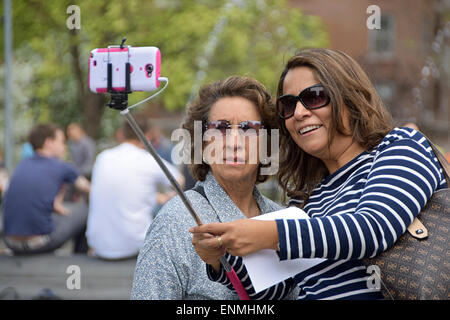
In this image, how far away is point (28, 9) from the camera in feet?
49.4

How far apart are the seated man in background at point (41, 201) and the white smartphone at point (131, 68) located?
14.8 ft

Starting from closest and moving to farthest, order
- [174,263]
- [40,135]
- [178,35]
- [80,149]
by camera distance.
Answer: [174,263] < [40,135] < [80,149] < [178,35]

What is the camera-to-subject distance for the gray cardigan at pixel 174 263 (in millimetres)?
2053

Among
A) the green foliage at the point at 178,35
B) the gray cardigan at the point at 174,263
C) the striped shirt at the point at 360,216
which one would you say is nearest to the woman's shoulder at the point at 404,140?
the striped shirt at the point at 360,216

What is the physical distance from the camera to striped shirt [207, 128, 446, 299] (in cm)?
139

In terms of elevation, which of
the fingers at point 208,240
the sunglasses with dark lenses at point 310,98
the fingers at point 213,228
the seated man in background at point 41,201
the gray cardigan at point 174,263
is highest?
the sunglasses with dark lenses at point 310,98

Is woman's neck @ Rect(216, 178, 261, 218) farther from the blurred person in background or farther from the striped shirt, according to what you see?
the blurred person in background

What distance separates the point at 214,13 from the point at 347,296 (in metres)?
16.5

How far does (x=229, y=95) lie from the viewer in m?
2.38

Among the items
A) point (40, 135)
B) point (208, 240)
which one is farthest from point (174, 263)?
point (40, 135)

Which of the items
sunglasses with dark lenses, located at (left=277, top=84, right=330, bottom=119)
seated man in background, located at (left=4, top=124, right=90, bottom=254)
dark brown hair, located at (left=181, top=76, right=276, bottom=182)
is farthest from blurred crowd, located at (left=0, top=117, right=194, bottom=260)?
sunglasses with dark lenses, located at (left=277, top=84, right=330, bottom=119)

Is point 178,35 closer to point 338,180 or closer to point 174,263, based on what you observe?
point 174,263

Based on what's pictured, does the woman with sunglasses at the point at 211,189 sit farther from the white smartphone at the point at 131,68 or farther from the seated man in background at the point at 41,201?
the seated man in background at the point at 41,201

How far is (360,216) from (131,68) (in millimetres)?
677
